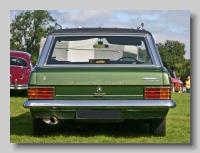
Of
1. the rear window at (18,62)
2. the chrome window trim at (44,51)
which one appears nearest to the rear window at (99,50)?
the chrome window trim at (44,51)

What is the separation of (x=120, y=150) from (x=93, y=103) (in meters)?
0.69

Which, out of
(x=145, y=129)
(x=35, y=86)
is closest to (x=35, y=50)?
(x=145, y=129)

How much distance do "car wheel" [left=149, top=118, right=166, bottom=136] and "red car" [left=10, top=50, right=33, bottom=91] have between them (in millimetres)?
8517

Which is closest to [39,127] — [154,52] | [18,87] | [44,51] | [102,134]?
[102,134]

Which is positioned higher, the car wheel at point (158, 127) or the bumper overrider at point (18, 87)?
the bumper overrider at point (18, 87)

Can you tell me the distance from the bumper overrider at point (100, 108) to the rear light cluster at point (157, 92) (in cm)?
6

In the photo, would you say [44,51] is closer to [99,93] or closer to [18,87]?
[99,93]

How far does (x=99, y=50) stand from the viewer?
6816 mm

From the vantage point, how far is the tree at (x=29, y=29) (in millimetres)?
10766

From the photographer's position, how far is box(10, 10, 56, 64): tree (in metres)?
10.8

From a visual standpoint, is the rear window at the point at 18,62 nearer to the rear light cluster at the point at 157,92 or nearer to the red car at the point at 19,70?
the red car at the point at 19,70

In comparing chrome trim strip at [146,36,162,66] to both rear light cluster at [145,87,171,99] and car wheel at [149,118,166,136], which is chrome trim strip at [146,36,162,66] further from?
car wheel at [149,118,166,136]

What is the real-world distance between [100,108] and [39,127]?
3.72 ft

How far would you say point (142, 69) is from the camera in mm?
6121
